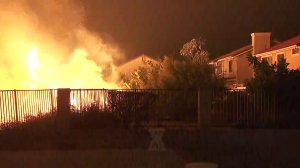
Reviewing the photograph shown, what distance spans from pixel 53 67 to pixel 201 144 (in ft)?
88.9

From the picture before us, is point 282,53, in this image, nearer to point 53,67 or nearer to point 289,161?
point 53,67

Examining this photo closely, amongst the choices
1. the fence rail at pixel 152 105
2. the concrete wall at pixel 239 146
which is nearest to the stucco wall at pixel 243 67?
the fence rail at pixel 152 105

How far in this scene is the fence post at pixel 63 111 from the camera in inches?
763

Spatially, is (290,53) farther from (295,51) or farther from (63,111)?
(63,111)

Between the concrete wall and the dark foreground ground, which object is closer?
the dark foreground ground

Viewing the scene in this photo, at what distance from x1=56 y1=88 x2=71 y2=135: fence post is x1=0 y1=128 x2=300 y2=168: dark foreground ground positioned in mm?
412

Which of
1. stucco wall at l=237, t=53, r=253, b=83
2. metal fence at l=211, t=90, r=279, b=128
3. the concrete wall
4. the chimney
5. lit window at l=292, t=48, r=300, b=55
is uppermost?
the chimney

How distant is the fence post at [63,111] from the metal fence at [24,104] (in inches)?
15.2

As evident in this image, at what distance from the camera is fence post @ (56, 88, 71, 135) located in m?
19.4

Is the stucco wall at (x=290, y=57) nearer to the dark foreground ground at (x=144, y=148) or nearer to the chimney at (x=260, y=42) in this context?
the chimney at (x=260, y=42)

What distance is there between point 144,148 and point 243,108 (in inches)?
223

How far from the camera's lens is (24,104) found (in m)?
20.5

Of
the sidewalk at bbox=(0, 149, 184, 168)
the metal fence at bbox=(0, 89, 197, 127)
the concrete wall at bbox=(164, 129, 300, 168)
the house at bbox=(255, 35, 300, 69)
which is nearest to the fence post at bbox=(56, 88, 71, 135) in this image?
the metal fence at bbox=(0, 89, 197, 127)

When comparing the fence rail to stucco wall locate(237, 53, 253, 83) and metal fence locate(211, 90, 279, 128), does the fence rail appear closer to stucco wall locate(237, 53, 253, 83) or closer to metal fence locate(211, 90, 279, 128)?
metal fence locate(211, 90, 279, 128)
